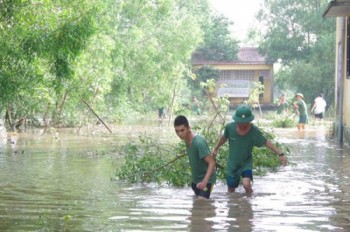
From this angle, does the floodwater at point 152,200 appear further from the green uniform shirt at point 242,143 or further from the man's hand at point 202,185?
the green uniform shirt at point 242,143

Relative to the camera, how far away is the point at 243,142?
9352 mm

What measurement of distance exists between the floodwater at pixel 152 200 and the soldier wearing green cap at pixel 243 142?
481mm

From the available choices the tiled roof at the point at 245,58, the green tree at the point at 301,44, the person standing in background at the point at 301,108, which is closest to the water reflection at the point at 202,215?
the person standing in background at the point at 301,108

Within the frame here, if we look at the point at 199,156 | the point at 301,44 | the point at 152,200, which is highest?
the point at 301,44

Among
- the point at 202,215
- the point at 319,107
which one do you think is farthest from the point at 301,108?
the point at 202,215

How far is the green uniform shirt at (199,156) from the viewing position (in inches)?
334

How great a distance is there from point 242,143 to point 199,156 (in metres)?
1.07

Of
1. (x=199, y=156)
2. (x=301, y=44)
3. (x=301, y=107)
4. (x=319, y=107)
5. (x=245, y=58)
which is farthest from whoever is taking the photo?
(x=245, y=58)

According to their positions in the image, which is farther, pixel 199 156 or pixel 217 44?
pixel 217 44

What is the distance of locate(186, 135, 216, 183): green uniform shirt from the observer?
334 inches

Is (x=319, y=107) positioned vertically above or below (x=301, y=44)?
below

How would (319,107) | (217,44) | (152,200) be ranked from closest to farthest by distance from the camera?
(152,200) < (319,107) < (217,44)

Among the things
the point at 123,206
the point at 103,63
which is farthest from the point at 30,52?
the point at 103,63

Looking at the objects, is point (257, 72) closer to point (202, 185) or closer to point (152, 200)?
point (152, 200)
